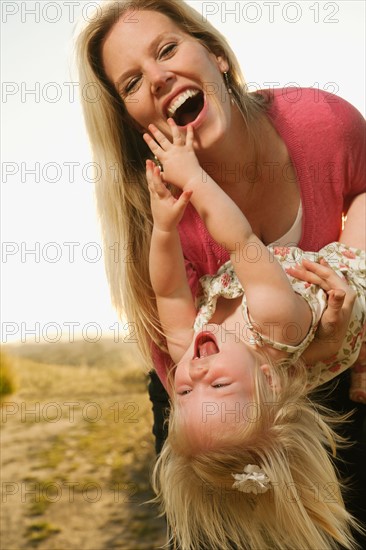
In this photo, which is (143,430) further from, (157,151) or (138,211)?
(157,151)

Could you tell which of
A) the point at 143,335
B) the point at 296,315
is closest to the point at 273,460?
the point at 296,315

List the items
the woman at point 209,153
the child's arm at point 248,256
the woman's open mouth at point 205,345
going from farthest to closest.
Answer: the woman at point 209,153 < the woman's open mouth at point 205,345 < the child's arm at point 248,256

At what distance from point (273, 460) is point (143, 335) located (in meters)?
0.50

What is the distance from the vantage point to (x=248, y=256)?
59.9 inches

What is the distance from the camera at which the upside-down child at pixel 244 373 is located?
61.2 inches

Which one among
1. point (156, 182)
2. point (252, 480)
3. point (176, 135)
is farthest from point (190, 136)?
point (252, 480)

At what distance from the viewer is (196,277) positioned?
1856 mm

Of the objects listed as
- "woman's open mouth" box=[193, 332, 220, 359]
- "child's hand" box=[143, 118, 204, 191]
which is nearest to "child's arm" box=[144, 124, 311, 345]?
"child's hand" box=[143, 118, 204, 191]

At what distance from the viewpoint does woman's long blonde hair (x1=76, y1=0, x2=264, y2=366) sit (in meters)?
1.80

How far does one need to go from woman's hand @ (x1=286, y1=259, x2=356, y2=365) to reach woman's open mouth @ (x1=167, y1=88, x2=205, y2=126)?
17.8 inches

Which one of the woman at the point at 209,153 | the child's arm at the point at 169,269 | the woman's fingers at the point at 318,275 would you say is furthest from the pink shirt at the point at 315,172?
the woman's fingers at the point at 318,275

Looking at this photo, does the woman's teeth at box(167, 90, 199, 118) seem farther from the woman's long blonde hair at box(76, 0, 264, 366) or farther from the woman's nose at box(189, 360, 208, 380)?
the woman's nose at box(189, 360, 208, 380)

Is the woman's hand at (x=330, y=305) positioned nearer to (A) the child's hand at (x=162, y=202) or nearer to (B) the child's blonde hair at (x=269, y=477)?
(B) the child's blonde hair at (x=269, y=477)

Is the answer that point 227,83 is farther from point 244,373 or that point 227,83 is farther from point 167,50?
point 244,373
